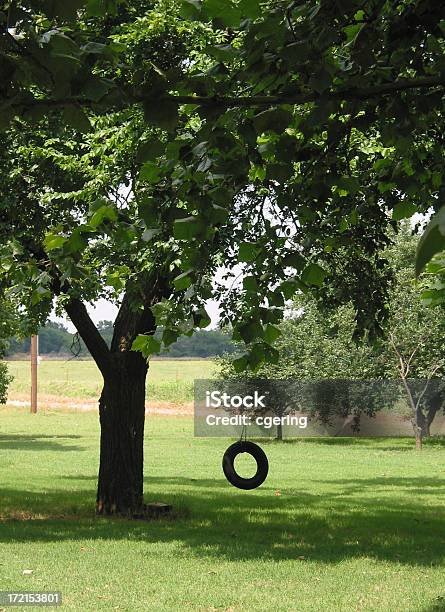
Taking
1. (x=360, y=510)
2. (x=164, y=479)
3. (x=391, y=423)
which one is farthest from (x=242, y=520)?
(x=391, y=423)

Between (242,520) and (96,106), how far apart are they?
45.3ft

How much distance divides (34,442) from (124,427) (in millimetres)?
24851

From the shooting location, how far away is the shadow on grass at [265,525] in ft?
42.2

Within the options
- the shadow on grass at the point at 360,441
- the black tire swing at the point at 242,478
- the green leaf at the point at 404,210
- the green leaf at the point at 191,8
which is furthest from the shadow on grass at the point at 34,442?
the green leaf at the point at 191,8

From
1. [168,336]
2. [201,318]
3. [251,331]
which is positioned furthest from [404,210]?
[168,336]

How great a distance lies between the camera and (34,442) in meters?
39.3

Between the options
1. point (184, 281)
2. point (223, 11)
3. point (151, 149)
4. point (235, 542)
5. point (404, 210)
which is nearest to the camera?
point (223, 11)

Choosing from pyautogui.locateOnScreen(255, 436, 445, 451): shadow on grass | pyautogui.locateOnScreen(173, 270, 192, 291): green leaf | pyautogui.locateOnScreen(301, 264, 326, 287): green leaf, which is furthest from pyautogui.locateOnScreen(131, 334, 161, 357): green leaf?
pyautogui.locateOnScreen(255, 436, 445, 451): shadow on grass

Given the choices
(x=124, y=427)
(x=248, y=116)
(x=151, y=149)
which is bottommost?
(x=124, y=427)

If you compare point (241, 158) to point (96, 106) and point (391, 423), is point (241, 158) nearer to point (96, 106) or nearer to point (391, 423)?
point (96, 106)

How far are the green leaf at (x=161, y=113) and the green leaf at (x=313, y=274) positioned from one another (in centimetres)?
180

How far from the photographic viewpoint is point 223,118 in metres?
3.95

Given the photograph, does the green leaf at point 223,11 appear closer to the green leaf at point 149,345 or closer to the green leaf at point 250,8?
the green leaf at point 250,8

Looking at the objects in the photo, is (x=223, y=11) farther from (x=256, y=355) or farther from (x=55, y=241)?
(x=256, y=355)
